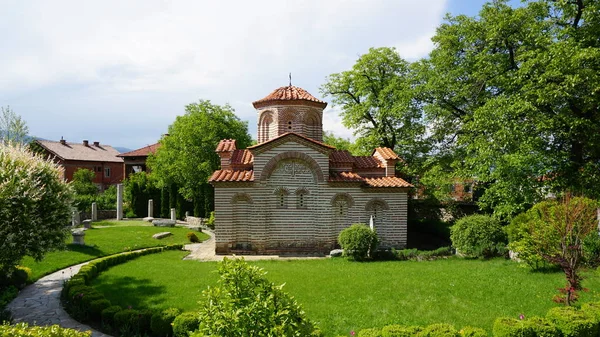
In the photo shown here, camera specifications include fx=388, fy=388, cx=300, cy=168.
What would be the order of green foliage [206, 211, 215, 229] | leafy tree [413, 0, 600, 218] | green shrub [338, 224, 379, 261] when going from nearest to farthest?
leafy tree [413, 0, 600, 218], green shrub [338, 224, 379, 261], green foliage [206, 211, 215, 229]

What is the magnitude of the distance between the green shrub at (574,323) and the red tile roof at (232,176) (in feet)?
44.7

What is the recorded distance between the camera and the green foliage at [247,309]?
14.6 ft

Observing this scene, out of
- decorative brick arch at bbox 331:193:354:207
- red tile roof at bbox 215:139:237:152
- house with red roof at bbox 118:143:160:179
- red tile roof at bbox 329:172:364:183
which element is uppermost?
house with red roof at bbox 118:143:160:179

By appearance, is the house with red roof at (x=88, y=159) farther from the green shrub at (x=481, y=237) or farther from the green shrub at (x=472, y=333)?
the green shrub at (x=472, y=333)

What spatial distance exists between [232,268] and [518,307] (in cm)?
839

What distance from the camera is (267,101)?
70.9 ft

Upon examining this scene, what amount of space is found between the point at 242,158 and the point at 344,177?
5.38 m

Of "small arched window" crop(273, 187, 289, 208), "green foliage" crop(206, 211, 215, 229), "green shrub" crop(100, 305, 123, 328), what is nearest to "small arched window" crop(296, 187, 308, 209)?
"small arched window" crop(273, 187, 289, 208)

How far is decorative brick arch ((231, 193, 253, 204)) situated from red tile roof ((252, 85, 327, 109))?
5678mm

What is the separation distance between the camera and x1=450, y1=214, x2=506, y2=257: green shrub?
53.2 feet

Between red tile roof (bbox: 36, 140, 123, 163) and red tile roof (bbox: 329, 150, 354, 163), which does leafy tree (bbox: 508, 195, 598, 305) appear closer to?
red tile roof (bbox: 329, 150, 354, 163)

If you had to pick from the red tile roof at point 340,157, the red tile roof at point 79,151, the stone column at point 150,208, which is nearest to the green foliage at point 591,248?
the red tile roof at point 340,157

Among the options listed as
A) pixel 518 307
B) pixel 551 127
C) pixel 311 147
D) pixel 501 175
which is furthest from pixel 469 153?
pixel 518 307

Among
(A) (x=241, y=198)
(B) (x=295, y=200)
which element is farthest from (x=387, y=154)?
(A) (x=241, y=198)
